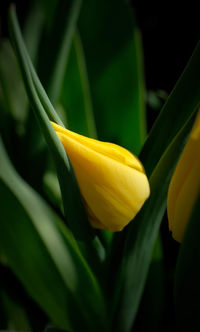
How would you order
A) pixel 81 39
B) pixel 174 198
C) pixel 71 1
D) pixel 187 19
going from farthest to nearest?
pixel 187 19
pixel 81 39
pixel 71 1
pixel 174 198

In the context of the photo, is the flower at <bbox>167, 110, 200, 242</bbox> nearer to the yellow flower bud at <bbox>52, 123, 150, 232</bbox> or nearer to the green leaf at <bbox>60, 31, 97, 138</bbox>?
the yellow flower bud at <bbox>52, 123, 150, 232</bbox>

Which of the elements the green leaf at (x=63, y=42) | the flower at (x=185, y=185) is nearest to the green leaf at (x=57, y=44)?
the green leaf at (x=63, y=42)

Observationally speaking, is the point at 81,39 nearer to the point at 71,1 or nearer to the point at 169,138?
the point at 71,1

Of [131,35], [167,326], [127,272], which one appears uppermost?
[131,35]

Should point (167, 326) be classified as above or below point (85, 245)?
below

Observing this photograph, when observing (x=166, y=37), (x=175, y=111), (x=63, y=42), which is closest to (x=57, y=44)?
(x=63, y=42)

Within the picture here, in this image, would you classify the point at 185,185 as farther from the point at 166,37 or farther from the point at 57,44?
the point at 166,37

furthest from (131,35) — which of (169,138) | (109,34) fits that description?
(169,138)

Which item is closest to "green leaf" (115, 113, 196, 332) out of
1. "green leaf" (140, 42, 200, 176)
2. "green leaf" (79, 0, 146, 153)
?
"green leaf" (140, 42, 200, 176)
